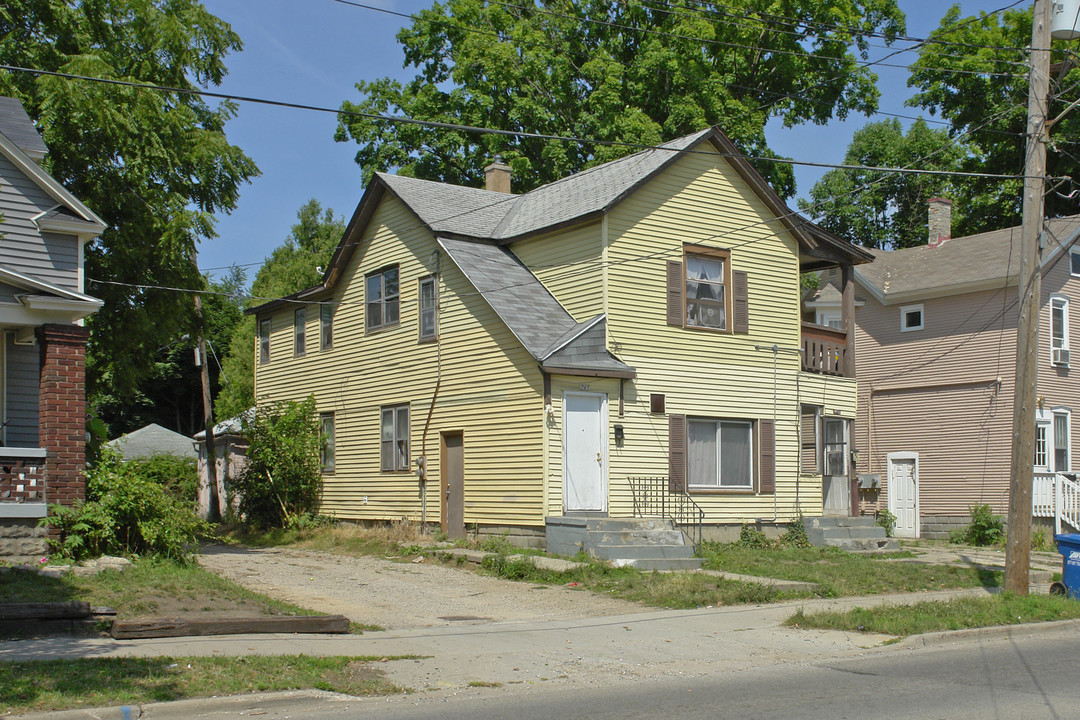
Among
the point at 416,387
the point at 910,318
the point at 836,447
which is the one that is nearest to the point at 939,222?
the point at 910,318

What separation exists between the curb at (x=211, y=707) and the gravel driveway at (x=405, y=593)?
4.16 m

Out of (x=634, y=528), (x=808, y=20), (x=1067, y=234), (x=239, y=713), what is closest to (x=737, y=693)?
(x=239, y=713)

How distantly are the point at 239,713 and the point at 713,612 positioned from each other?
750 cm

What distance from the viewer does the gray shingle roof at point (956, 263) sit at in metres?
28.0

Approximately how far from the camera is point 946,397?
28.1m

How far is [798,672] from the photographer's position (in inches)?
395

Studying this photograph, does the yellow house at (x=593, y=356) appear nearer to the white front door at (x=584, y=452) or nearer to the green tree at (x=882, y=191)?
the white front door at (x=584, y=452)

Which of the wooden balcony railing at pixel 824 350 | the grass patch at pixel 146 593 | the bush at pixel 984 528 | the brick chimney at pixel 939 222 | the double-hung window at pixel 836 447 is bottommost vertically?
the bush at pixel 984 528

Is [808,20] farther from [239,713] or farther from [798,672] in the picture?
[239,713]

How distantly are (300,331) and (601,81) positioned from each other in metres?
15.1

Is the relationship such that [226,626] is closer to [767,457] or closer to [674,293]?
[674,293]

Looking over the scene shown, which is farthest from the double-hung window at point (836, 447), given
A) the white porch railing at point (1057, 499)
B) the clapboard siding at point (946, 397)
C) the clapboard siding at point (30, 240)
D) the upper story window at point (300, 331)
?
the clapboard siding at point (30, 240)

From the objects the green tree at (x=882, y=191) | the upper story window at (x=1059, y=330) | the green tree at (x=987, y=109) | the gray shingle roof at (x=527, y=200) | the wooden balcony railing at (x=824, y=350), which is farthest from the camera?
the green tree at (x=882, y=191)

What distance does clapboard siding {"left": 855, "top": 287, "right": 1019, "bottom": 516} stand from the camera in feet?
88.6
